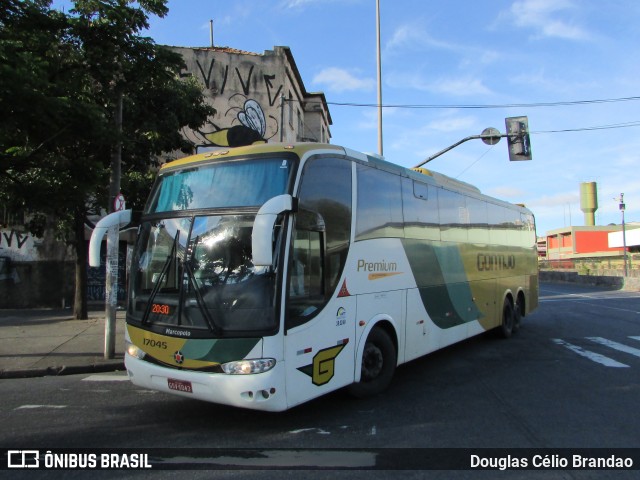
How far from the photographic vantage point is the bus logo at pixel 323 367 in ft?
16.6

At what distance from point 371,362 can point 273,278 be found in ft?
7.51

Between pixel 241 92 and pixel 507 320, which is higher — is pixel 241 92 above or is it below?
above

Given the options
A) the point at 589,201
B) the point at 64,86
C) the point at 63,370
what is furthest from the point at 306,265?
the point at 589,201

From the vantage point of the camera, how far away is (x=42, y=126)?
307 inches

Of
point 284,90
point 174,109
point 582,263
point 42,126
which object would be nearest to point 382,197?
point 42,126

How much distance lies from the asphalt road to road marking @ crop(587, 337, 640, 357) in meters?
1.37

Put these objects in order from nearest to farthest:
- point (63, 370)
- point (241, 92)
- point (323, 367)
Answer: point (323, 367)
point (63, 370)
point (241, 92)

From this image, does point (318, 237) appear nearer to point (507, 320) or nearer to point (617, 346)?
point (507, 320)

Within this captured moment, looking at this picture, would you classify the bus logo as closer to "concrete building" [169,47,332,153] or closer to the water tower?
"concrete building" [169,47,332,153]

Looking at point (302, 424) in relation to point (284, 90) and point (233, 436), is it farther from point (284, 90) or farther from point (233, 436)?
point (284, 90)

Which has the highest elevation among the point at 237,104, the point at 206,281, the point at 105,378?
the point at 237,104

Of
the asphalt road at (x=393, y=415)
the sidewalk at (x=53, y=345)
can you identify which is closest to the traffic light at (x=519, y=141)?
the asphalt road at (x=393, y=415)

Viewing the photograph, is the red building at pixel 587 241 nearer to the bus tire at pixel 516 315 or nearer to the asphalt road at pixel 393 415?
the bus tire at pixel 516 315

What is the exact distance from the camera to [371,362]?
6.30 m
